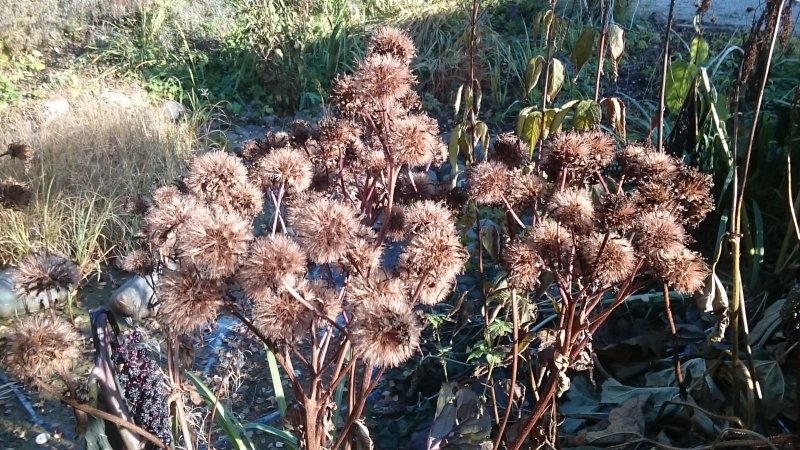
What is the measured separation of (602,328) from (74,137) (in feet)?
12.3

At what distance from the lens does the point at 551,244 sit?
1.39m

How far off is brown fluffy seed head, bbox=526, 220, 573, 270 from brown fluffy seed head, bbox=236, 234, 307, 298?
50 centimetres

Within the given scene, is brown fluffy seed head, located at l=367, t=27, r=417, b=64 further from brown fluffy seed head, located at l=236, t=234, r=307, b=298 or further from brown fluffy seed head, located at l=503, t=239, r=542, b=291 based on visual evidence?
brown fluffy seed head, located at l=236, t=234, r=307, b=298

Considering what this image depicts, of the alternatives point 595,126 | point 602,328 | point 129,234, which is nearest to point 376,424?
point 602,328

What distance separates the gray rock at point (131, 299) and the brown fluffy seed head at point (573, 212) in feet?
7.82

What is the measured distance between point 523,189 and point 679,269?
0.35 m

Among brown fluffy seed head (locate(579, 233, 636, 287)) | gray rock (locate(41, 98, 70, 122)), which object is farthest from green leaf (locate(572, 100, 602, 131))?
gray rock (locate(41, 98, 70, 122))

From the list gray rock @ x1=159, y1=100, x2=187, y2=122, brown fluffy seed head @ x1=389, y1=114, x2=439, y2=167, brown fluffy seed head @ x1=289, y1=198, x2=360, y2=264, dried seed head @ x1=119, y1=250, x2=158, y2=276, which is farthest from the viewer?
gray rock @ x1=159, y1=100, x2=187, y2=122

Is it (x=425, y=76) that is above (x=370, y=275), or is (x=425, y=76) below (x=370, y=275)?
below

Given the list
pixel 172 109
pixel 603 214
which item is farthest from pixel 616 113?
pixel 172 109

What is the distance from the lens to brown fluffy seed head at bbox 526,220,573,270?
1.39 metres

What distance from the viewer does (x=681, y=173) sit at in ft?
4.82

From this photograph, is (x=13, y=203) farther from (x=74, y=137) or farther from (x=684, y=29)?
(x=684, y=29)

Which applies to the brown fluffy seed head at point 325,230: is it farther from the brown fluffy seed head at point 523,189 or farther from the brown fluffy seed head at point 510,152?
the brown fluffy seed head at point 510,152
